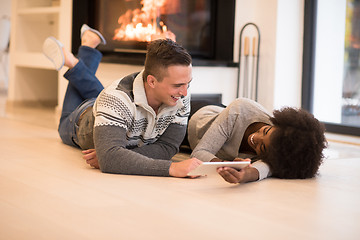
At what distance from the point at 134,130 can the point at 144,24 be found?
1.95m

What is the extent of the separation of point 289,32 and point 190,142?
68.7 inches

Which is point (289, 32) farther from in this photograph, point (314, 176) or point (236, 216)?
point (236, 216)

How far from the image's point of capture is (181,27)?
403 cm

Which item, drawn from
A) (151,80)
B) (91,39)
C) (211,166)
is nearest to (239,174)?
(211,166)

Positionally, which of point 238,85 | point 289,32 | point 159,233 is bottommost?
point 159,233

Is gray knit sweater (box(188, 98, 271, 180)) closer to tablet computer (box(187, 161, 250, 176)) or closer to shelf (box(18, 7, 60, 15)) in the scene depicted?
tablet computer (box(187, 161, 250, 176))

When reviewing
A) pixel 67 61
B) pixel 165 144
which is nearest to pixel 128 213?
pixel 165 144

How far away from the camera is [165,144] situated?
2381 millimetres

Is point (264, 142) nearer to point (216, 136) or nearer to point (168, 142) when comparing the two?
point (216, 136)

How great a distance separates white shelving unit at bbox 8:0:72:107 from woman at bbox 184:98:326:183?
3112mm

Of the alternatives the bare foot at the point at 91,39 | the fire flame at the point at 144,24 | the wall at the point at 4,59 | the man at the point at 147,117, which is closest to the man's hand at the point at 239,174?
the man at the point at 147,117

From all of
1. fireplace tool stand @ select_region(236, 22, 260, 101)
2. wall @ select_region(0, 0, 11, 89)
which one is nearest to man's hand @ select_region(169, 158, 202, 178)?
fireplace tool stand @ select_region(236, 22, 260, 101)

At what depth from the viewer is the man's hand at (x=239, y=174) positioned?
1.95 m

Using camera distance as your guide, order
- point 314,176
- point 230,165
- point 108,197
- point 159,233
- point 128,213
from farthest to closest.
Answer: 1. point 314,176
2. point 230,165
3. point 108,197
4. point 128,213
5. point 159,233
